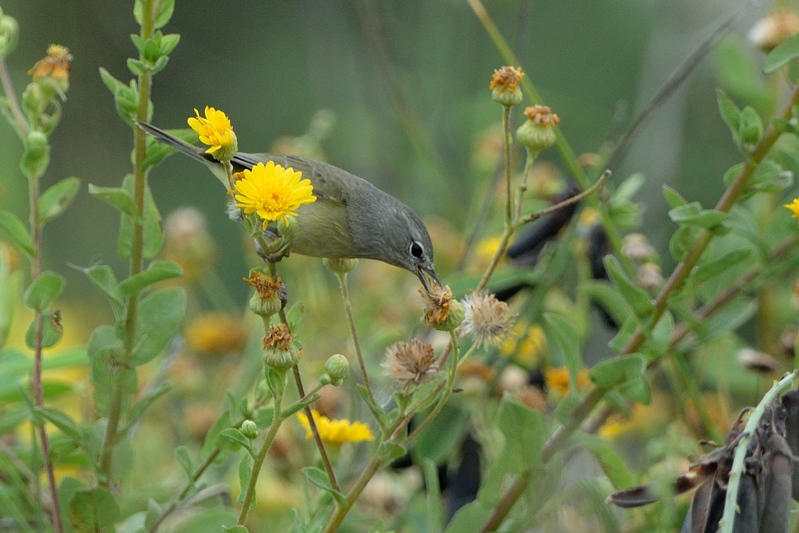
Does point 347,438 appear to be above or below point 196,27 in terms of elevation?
below

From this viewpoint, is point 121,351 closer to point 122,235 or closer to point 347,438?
point 122,235

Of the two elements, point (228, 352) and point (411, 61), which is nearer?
point (228, 352)

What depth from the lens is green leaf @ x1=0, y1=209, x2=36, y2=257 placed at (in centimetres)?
77

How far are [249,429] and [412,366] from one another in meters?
0.13

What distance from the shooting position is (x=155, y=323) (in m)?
0.80

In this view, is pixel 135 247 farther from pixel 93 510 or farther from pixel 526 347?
pixel 526 347

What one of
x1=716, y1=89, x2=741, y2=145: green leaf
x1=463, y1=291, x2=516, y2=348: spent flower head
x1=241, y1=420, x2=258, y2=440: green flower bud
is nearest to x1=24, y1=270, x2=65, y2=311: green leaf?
x1=241, y1=420, x2=258, y2=440: green flower bud

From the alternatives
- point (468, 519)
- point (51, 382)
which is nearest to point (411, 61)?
point (51, 382)

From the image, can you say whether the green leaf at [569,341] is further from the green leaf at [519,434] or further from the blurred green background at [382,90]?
the blurred green background at [382,90]

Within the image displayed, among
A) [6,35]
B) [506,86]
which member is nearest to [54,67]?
[6,35]

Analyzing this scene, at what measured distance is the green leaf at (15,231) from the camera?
0.77 metres

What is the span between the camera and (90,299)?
2355 millimetres

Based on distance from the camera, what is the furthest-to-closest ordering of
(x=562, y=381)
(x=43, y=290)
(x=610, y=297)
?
(x=562, y=381)
(x=610, y=297)
(x=43, y=290)

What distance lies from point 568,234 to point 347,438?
0.44m
